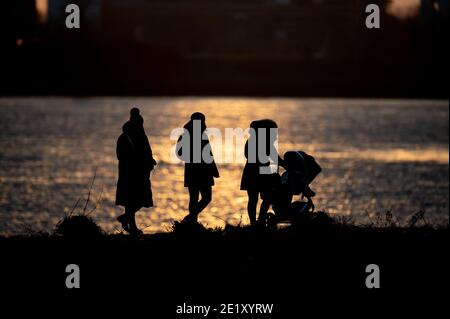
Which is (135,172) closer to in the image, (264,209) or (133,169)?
(133,169)

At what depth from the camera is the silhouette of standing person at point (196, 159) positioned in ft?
51.8

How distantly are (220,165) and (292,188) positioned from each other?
49.7 meters

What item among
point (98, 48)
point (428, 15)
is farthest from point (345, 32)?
point (98, 48)

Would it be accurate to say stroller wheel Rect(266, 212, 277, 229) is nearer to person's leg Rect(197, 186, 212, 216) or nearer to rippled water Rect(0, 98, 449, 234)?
rippled water Rect(0, 98, 449, 234)

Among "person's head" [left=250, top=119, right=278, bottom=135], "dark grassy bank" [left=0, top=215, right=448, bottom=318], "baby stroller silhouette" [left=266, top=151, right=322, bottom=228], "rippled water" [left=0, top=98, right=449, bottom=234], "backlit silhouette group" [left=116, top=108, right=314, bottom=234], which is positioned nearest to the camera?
"dark grassy bank" [left=0, top=215, right=448, bottom=318]

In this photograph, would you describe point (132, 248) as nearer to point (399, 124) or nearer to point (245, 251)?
point (245, 251)

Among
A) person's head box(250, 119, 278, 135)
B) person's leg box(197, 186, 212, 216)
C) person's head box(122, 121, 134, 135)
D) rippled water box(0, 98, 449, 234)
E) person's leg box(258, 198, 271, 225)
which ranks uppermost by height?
rippled water box(0, 98, 449, 234)

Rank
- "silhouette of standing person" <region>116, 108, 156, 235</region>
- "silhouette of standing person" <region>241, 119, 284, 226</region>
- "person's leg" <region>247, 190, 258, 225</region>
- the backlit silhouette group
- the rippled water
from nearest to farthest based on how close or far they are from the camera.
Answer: "silhouette of standing person" <region>241, 119, 284, 226</region>, the backlit silhouette group, "silhouette of standing person" <region>116, 108, 156, 235</region>, "person's leg" <region>247, 190, 258, 225</region>, the rippled water

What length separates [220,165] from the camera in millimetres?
65875

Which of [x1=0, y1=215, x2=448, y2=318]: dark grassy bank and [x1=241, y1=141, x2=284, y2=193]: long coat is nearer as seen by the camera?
[x1=0, y1=215, x2=448, y2=318]: dark grassy bank

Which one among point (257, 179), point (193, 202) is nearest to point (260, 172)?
point (257, 179)

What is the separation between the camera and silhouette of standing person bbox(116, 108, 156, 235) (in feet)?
53.4

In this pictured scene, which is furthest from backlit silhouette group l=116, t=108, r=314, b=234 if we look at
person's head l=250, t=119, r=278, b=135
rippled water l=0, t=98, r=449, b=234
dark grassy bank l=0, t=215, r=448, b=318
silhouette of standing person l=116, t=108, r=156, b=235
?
dark grassy bank l=0, t=215, r=448, b=318

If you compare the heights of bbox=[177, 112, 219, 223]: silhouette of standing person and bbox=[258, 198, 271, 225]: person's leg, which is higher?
bbox=[177, 112, 219, 223]: silhouette of standing person
